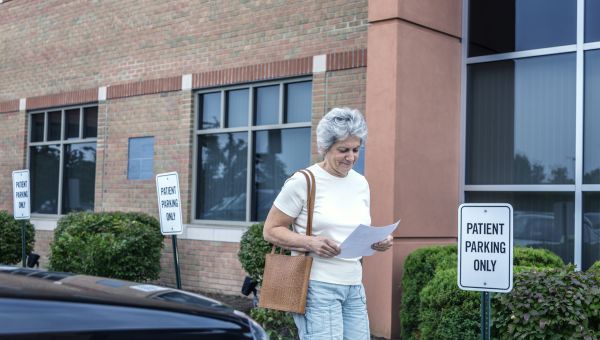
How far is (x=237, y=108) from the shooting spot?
11617 millimetres

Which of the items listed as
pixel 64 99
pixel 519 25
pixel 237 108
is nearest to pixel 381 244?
pixel 519 25

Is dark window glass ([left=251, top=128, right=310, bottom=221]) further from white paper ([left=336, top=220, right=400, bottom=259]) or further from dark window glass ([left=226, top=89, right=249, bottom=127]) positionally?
white paper ([left=336, top=220, right=400, bottom=259])

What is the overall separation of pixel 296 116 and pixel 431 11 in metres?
2.67

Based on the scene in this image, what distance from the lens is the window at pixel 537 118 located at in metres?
8.31

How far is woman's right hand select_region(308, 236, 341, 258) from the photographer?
4113 mm

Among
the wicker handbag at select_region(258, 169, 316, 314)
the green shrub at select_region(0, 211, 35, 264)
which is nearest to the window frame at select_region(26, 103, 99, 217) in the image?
the green shrub at select_region(0, 211, 35, 264)

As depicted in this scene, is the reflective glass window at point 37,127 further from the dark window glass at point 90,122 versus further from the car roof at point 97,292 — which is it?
the car roof at point 97,292

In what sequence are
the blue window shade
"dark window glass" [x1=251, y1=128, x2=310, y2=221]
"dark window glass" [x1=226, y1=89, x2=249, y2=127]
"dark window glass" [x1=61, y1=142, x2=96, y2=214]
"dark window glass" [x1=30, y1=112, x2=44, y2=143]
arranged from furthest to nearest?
"dark window glass" [x1=30, y1=112, x2=44, y2=143] → "dark window glass" [x1=61, y1=142, x2=96, y2=214] → the blue window shade → "dark window glass" [x1=226, y1=89, x2=249, y2=127] → "dark window glass" [x1=251, y1=128, x2=310, y2=221]

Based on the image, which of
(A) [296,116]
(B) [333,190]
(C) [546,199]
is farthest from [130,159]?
(B) [333,190]

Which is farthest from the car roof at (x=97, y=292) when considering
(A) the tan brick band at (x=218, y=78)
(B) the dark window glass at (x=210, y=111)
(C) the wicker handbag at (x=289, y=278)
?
(B) the dark window glass at (x=210, y=111)

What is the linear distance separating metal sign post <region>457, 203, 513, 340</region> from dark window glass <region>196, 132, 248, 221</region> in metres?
6.64

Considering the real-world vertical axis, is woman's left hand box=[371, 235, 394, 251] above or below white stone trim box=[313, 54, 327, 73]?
below

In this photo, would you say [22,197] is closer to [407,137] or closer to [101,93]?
→ [101,93]

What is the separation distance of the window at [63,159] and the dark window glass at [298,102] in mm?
4714
